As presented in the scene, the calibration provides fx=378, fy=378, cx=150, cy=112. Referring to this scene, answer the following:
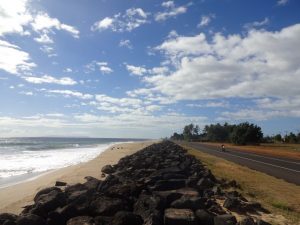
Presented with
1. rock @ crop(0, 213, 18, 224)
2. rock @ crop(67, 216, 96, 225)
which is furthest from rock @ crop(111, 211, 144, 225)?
rock @ crop(0, 213, 18, 224)

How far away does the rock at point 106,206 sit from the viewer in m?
9.84

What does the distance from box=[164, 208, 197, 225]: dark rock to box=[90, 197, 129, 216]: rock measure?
1.43 metres

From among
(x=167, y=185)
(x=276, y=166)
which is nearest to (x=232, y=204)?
(x=167, y=185)

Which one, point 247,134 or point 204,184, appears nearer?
point 204,184

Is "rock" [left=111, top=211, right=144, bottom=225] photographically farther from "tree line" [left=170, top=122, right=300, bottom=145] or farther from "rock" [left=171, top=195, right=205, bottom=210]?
"tree line" [left=170, top=122, right=300, bottom=145]

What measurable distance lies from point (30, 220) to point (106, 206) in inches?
79.0

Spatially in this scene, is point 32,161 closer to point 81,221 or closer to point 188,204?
point 188,204

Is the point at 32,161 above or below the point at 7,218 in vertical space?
above

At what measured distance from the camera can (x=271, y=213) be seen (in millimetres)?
11133

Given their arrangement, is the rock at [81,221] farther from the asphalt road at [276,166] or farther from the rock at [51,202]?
the asphalt road at [276,166]

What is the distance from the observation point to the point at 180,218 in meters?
8.99

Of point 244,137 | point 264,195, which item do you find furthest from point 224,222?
point 244,137

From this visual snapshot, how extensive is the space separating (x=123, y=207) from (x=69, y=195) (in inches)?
85.1

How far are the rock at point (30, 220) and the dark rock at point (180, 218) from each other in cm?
302
